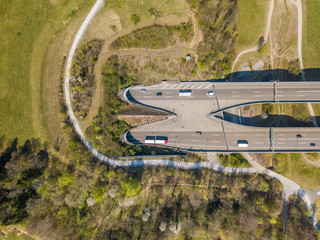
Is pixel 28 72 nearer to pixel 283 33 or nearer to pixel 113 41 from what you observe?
pixel 113 41

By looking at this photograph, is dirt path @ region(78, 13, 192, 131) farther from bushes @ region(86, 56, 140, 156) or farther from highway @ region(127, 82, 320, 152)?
highway @ region(127, 82, 320, 152)

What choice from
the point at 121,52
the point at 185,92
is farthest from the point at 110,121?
the point at 185,92

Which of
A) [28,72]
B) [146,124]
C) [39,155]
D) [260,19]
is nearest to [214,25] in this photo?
[260,19]

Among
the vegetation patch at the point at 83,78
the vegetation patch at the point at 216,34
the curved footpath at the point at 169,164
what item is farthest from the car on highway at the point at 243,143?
the vegetation patch at the point at 83,78

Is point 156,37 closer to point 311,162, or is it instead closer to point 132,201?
point 132,201

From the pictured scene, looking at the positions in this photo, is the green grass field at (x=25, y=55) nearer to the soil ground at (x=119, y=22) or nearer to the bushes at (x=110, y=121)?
the soil ground at (x=119, y=22)

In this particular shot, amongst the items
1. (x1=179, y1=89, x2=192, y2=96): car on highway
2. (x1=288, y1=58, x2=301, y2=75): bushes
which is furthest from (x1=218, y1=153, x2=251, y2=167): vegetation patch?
(x1=288, y1=58, x2=301, y2=75): bushes

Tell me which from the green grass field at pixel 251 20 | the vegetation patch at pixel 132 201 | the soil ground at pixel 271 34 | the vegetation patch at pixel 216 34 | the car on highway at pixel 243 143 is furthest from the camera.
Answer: the green grass field at pixel 251 20
